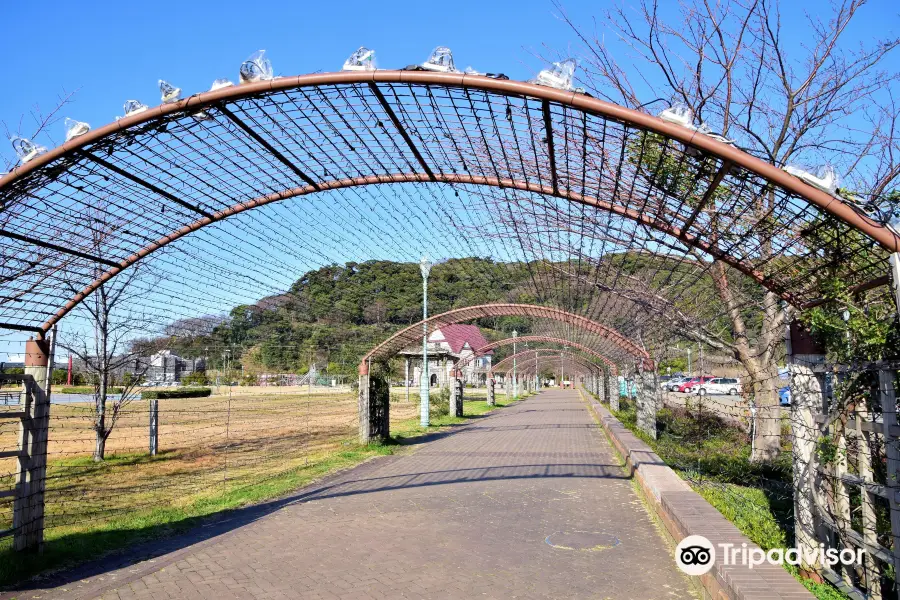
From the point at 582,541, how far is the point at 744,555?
2173mm

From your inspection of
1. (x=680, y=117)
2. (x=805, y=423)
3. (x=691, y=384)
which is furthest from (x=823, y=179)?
(x=691, y=384)

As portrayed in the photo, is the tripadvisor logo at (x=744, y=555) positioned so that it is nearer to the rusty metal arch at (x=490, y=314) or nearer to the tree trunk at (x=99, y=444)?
the rusty metal arch at (x=490, y=314)

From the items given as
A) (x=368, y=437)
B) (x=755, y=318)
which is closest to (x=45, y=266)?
(x=368, y=437)

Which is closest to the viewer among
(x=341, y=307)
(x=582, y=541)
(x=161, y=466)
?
(x=582, y=541)

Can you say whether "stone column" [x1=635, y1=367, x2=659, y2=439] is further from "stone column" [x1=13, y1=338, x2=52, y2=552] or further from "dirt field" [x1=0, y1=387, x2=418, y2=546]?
"stone column" [x1=13, y1=338, x2=52, y2=552]

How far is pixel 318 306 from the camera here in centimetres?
1571

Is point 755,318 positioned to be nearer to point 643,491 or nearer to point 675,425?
point 643,491

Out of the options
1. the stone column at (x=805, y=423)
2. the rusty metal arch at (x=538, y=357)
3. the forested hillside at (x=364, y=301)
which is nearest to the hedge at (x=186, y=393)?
the rusty metal arch at (x=538, y=357)

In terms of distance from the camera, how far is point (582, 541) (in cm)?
622

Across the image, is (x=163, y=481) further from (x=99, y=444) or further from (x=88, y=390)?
(x=88, y=390)

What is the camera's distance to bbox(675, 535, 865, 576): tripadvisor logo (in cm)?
423

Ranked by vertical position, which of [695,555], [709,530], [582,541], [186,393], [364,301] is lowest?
[186,393]

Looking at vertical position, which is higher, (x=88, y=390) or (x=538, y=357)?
(x=538, y=357)

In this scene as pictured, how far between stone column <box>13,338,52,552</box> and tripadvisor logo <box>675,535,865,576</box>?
5365mm
